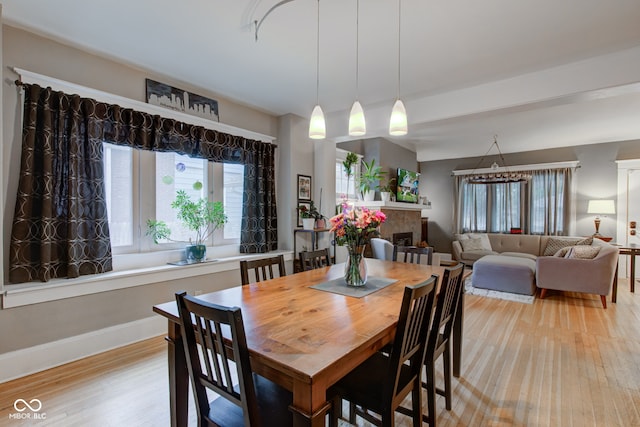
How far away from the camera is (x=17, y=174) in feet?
7.47

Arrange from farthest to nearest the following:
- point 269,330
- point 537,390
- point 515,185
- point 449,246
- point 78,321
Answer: point 449,246 → point 515,185 → point 78,321 → point 537,390 → point 269,330

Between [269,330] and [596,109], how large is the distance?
523cm

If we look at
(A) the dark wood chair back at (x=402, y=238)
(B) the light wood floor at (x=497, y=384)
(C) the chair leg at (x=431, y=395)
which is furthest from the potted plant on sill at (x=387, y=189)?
(C) the chair leg at (x=431, y=395)

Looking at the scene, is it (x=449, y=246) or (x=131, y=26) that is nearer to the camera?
(x=131, y=26)

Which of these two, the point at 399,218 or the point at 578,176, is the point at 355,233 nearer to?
the point at 399,218

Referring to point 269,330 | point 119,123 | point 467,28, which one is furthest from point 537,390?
point 119,123

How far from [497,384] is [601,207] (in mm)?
5447

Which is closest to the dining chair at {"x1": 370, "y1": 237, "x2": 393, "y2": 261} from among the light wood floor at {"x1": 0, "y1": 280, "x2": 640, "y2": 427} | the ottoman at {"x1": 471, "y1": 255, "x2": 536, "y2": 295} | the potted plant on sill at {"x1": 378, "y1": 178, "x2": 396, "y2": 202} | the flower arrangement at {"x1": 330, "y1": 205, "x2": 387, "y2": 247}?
the potted plant on sill at {"x1": 378, "y1": 178, "x2": 396, "y2": 202}

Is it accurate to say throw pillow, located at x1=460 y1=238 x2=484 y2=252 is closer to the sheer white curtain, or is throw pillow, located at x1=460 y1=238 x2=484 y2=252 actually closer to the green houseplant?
the sheer white curtain

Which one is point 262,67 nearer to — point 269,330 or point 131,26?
point 131,26

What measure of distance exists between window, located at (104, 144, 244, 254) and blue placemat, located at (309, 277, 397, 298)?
78.0 inches

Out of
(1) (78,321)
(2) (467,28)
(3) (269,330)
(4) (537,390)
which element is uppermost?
(2) (467,28)

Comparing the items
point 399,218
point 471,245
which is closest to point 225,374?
point 399,218

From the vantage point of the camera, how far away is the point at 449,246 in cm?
787
